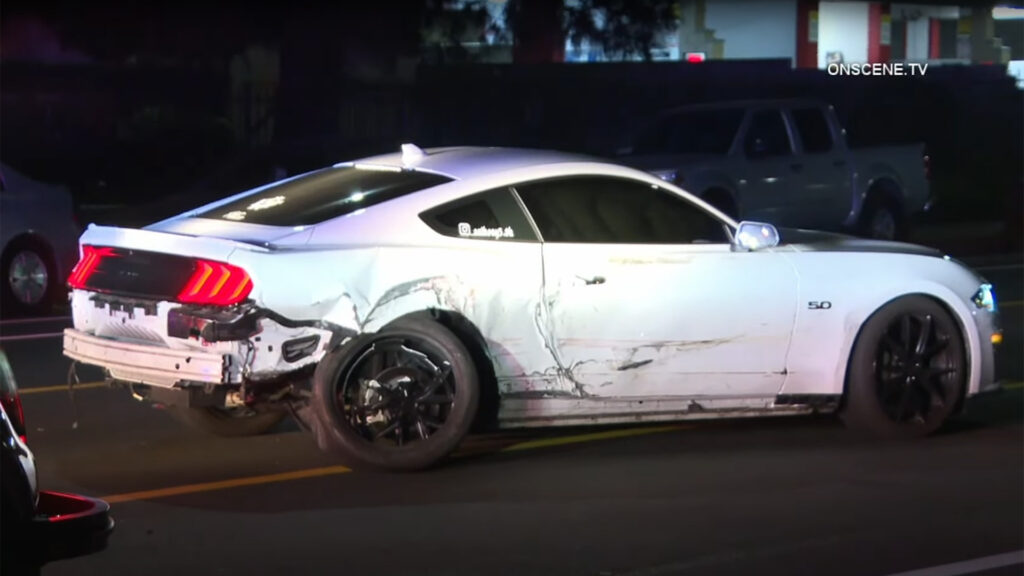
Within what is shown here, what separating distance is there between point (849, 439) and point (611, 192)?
1898 millimetres

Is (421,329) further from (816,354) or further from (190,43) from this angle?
(190,43)

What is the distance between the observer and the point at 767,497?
308 inches

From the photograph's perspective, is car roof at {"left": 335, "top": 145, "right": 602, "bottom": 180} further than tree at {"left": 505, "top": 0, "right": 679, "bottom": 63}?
No

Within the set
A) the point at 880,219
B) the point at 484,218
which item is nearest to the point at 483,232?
the point at 484,218

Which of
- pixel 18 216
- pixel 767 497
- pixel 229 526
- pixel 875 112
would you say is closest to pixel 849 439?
pixel 767 497

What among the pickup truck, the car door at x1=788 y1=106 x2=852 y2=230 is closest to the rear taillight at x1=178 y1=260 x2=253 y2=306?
the pickup truck

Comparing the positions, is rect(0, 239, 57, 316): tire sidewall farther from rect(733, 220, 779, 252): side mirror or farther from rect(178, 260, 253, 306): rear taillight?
rect(733, 220, 779, 252): side mirror

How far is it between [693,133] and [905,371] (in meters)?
10.7

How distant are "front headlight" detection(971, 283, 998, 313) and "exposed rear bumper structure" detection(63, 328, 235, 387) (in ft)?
13.5

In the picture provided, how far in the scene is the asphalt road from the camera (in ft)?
22.0

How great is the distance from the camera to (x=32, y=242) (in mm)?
15453

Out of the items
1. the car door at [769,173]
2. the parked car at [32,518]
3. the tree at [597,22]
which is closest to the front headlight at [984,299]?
the parked car at [32,518]

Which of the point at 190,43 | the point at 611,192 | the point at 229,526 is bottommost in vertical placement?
the point at 229,526

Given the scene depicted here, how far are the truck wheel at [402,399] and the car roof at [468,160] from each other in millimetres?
975
